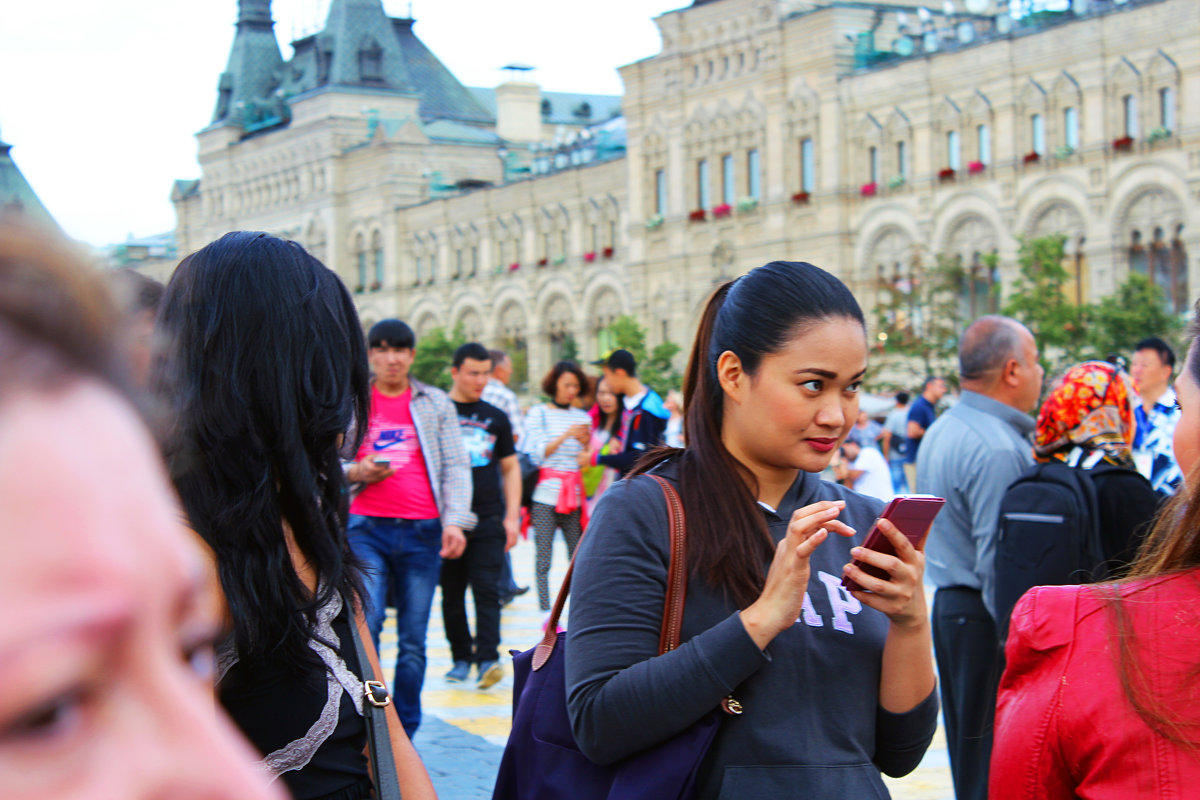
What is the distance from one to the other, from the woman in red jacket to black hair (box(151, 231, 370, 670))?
47.8 inches

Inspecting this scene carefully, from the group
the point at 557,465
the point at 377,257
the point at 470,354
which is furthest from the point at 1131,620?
the point at 377,257

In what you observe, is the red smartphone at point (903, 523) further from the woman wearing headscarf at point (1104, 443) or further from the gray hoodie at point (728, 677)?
the woman wearing headscarf at point (1104, 443)

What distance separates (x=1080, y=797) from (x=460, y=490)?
505cm

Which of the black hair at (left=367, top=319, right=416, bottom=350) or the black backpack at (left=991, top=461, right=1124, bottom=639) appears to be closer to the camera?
the black backpack at (left=991, top=461, right=1124, bottom=639)

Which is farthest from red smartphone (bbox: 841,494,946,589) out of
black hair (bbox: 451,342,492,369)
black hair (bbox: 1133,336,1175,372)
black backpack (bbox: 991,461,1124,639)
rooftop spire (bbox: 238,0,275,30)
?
rooftop spire (bbox: 238,0,275,30)

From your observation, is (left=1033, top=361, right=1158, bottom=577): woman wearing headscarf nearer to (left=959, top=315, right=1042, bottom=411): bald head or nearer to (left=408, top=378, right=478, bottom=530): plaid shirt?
(left=959, top=315, right=1042, bottom=411): bald head

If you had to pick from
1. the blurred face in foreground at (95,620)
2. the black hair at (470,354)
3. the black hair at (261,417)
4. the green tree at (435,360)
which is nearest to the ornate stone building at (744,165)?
the green tree at (435,360)

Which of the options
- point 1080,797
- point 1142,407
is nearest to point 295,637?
point 1080,797

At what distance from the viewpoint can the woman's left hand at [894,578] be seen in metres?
2.35

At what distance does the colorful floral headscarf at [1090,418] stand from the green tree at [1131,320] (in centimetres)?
2332

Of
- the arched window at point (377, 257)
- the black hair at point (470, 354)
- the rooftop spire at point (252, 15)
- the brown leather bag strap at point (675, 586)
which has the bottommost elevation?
the brown leather bag strap at point (675, 586)

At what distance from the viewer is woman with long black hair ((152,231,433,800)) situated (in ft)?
7.27

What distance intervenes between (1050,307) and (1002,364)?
25.1 meters

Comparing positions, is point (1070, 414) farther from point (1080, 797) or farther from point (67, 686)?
point (67, 686)
